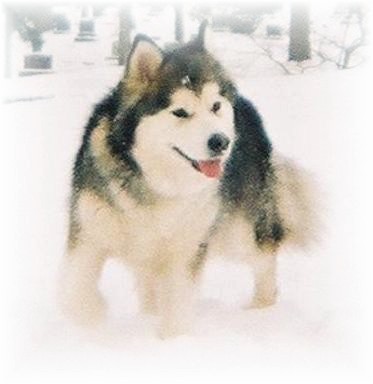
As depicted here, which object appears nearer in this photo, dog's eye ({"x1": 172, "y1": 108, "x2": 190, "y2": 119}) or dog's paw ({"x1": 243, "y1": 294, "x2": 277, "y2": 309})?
dog's eye ({"x1": 172, "y1": 108, "x2": 190, "y2": 119})

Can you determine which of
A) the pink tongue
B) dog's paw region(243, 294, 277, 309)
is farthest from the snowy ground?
the pink tongue

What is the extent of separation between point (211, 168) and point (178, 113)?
109 millimetres

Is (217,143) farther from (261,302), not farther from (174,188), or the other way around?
(261,302)

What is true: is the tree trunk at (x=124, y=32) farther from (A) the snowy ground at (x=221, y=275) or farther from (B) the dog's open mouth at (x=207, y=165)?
(B) the dog's open mouth at (x=207, y=165)

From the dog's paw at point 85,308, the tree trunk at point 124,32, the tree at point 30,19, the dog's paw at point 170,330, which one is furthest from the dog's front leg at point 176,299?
the tree at point 30,19

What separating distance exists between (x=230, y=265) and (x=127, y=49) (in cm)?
39

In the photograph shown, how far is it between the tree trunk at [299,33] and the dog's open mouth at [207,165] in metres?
0.25

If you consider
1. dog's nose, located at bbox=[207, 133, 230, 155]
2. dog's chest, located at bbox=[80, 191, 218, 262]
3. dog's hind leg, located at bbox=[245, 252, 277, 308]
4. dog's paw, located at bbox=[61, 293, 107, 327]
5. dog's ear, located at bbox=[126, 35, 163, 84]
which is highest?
dog's ear, located at bbox=[126, 35, 163, 84]

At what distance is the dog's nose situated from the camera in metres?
1.27

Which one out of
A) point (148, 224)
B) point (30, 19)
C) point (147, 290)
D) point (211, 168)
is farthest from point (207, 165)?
point (30, 19)

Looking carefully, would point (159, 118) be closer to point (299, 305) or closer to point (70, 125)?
point (70, 125)

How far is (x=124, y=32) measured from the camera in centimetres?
139

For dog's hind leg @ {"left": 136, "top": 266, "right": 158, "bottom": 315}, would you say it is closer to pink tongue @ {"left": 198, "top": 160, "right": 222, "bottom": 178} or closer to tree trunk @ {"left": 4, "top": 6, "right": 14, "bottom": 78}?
pink tongue @ {"left": 198, "top": 160, "right": 222, "bottom": 178}

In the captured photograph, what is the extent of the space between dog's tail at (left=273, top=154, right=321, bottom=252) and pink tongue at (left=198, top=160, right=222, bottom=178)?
124mm
